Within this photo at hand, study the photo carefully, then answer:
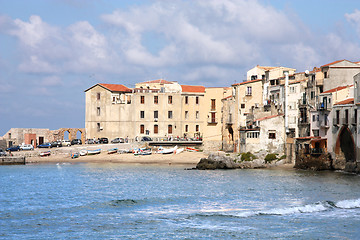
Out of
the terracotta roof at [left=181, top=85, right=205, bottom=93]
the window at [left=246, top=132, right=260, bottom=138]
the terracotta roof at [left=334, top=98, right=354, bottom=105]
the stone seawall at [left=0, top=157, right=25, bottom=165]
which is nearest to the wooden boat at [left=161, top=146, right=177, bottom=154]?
the window at [left=246, top=132, right=260, bottom=138]

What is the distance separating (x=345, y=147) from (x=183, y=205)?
34.3 m

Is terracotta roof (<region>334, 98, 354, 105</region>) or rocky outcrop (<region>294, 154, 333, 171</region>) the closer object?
terracotta roof (<region>334, 98, 354, 105</region>)

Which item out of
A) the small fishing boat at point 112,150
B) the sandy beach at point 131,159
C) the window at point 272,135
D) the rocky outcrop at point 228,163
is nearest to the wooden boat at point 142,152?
the sandy beach at point 131,159

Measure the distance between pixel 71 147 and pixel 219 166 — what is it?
34130mm

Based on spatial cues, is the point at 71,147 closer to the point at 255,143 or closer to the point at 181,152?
the point at 181,152

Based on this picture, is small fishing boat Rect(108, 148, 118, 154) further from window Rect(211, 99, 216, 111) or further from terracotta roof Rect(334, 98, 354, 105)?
terracotta roof Rect(334, 98, 354, 105)

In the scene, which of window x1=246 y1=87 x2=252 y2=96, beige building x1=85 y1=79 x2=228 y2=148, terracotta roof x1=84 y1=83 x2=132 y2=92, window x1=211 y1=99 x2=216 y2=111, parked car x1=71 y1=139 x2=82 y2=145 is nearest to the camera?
window x1=246 y1=87 x2=252 y2=96

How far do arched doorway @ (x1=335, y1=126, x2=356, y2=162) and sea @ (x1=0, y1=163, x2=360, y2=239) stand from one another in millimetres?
3987

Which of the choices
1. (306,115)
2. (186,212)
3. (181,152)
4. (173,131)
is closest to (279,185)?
(186,212)

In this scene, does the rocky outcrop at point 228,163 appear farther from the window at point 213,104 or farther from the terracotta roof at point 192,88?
the terracotta roof at point 192,88

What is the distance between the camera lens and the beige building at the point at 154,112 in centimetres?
10706

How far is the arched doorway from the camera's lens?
234ft

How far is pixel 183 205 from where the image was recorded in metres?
44.7

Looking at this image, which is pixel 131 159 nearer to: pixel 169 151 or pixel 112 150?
pixel 112 150
